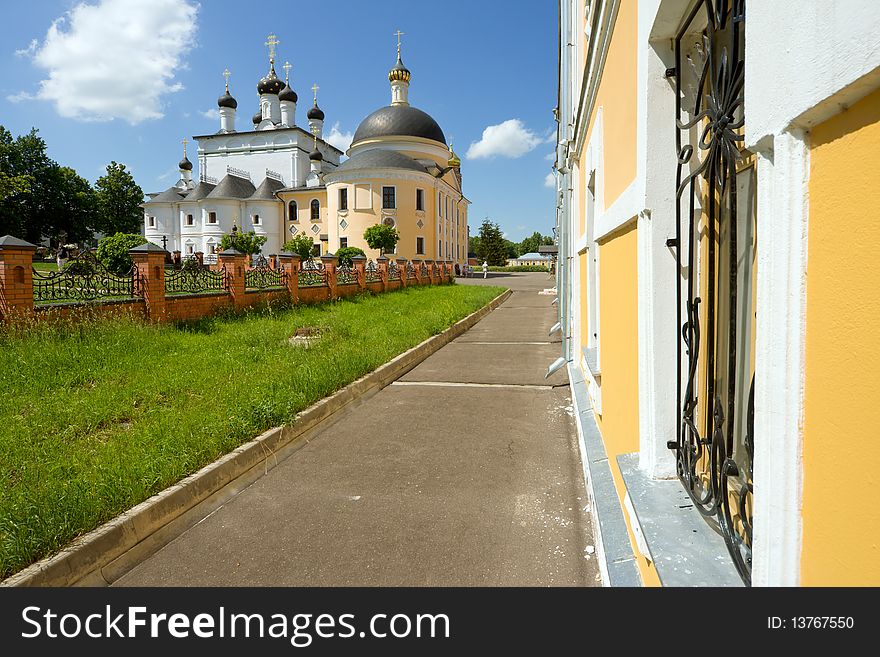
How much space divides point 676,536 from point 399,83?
50.2 metres

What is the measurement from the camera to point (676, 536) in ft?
5.60

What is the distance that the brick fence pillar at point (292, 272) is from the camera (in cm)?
1365

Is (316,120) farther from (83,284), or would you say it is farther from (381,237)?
(83,284)

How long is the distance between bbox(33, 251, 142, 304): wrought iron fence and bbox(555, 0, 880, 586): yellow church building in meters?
8.04

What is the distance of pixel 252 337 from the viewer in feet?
29.9

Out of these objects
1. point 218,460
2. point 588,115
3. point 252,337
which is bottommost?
point 218,460

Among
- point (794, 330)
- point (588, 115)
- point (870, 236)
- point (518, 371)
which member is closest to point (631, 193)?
point (794, 330)

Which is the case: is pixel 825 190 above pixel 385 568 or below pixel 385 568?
above

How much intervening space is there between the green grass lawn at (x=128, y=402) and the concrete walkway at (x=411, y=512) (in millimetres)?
473

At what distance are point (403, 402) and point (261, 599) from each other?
4.65m

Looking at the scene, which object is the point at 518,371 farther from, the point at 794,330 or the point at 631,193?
the point at 794,330

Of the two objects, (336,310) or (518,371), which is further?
(336,310)

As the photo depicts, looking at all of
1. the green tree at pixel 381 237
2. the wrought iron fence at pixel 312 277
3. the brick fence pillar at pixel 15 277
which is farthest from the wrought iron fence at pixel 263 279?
the green tree at pixel 381 237

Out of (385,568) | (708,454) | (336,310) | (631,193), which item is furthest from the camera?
(336,310)
